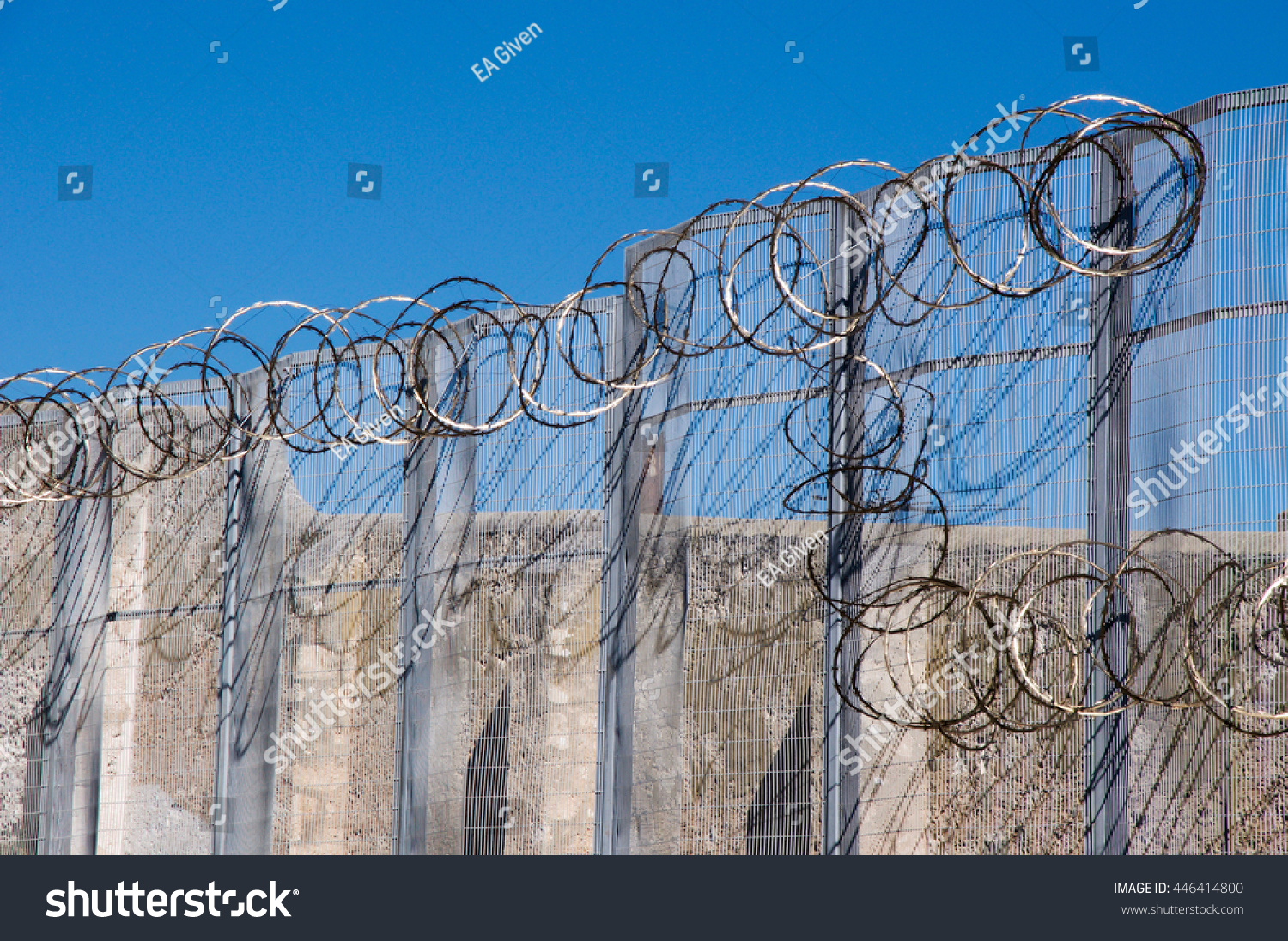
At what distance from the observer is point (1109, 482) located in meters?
10.2

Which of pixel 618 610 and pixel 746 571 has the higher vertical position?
pixel 746 571

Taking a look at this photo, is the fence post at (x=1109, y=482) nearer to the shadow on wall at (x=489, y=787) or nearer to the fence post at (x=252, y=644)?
the shadow on wall at (x=489, y=787)

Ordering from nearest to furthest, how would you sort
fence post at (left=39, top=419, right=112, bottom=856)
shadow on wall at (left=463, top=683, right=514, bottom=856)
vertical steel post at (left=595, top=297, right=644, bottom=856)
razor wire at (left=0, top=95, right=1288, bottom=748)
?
razor wire at (left=0, top=95, right=1288, bottom=748) < vertical steel post at (left=595, top=297, right=644, bottom=856) < shadow on wall at (left=463, top=683, right=514, bottom=856) < fence post at (left=39, top=419, right=112, bottom=856)

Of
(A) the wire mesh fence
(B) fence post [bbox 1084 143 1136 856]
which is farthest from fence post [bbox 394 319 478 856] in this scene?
(B) fence post [bbox 1084 143 1136 856]

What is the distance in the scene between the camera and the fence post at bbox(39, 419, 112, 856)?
1409 centimetres

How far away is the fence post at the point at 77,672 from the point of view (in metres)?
14.1

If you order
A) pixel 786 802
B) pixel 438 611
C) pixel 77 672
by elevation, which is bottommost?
pixel 786 802

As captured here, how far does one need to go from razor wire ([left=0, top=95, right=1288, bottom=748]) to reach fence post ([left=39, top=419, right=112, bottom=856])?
2640mm

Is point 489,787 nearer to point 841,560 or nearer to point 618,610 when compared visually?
point 618,610

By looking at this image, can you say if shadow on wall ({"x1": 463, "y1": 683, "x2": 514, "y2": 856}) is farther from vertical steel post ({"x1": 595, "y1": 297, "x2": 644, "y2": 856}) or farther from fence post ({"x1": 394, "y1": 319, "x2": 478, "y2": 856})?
vertical steel post ({"x1": 595, "y1": 297, "x2": 644, "y2": 856})

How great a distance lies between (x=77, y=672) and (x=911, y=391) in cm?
853

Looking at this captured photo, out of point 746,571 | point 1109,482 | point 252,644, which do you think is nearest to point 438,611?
point 252,644

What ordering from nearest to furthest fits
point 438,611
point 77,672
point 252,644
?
1. point 438,611
2. point 252,644
3. point 77,672

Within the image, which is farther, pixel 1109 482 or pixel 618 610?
pixel 618 610
